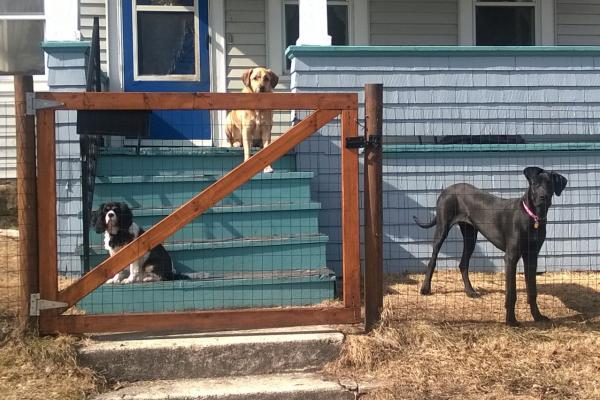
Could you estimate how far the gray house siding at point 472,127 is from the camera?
7227mm

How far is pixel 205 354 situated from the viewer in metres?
4.61

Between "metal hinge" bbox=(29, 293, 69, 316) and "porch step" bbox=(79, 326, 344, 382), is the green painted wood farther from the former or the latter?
"metal hinge" bbox=(29, 293, 69, 316)

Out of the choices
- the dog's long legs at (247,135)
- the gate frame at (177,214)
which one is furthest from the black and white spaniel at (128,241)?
the dog's long legs at (247,135)

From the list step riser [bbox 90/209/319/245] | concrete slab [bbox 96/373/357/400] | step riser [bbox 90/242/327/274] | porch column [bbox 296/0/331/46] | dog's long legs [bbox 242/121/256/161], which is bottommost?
concrete slab [bbox 96/373/357/400]

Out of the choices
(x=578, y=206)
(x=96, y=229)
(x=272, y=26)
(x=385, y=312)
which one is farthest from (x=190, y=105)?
(x=578, y=206)

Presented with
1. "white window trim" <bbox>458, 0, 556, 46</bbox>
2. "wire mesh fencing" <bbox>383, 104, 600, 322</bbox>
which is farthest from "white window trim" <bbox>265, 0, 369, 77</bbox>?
"wire mesh fencing" <bbox>383, 104, 600, 322</bbox>

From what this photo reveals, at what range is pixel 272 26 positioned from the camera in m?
8.62

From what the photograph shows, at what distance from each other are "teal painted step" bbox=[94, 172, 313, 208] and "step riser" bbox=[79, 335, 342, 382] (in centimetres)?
195

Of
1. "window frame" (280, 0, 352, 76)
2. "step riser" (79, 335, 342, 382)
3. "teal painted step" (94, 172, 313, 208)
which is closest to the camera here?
"step riser" (79, 335, 342, 382)

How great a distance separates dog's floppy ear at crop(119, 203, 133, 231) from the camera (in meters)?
5.67

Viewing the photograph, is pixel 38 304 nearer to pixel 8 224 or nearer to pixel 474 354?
pixel 474 354

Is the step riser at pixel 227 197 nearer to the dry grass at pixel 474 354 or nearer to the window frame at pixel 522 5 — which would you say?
the dry grass at pixel 474 354

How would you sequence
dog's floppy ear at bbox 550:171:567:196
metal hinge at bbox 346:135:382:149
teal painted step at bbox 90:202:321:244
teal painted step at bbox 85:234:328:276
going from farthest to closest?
teal painted step at bbox 90:202:321:244, teal painted step at bbox 85:234:328:276, dog's floppy ear at bbox 550:171:567:196, metal hinge at bbox 346:135:382:149

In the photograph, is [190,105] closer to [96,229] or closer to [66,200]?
[96,229]
